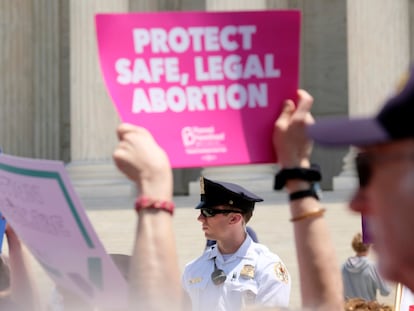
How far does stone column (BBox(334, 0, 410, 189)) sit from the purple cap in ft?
103

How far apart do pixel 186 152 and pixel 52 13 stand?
38185mm

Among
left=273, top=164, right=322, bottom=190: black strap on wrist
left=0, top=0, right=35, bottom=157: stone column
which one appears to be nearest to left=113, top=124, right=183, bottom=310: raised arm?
left=273, top=164, right=322, bottom=190: black strap on wrist

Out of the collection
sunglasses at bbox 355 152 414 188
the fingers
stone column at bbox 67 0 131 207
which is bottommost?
stone column at bbox 67 0 131 207

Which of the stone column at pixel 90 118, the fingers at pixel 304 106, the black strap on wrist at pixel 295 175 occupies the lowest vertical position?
the stone column at pixel 90 118

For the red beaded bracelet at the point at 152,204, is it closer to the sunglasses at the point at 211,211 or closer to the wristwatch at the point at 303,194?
the wristwatch at the point at 303,194

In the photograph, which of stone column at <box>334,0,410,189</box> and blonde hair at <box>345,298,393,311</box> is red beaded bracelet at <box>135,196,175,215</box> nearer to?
blonde hair at <box>345,298,393,311</box>

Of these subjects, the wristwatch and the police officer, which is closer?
the wristwatch

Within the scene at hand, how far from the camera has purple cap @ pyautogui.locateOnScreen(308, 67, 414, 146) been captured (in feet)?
8.30

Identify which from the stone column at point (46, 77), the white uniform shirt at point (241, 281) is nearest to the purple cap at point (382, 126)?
the white uniform shirt at point (241, 281)

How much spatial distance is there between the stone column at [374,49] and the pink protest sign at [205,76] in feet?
99.8

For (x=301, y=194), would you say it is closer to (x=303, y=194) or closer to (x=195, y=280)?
(x=303, y=194)

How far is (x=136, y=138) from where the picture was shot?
11.7 feet

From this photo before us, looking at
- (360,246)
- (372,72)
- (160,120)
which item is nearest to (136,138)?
(160,120)

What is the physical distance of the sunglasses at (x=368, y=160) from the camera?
8.19 feet
